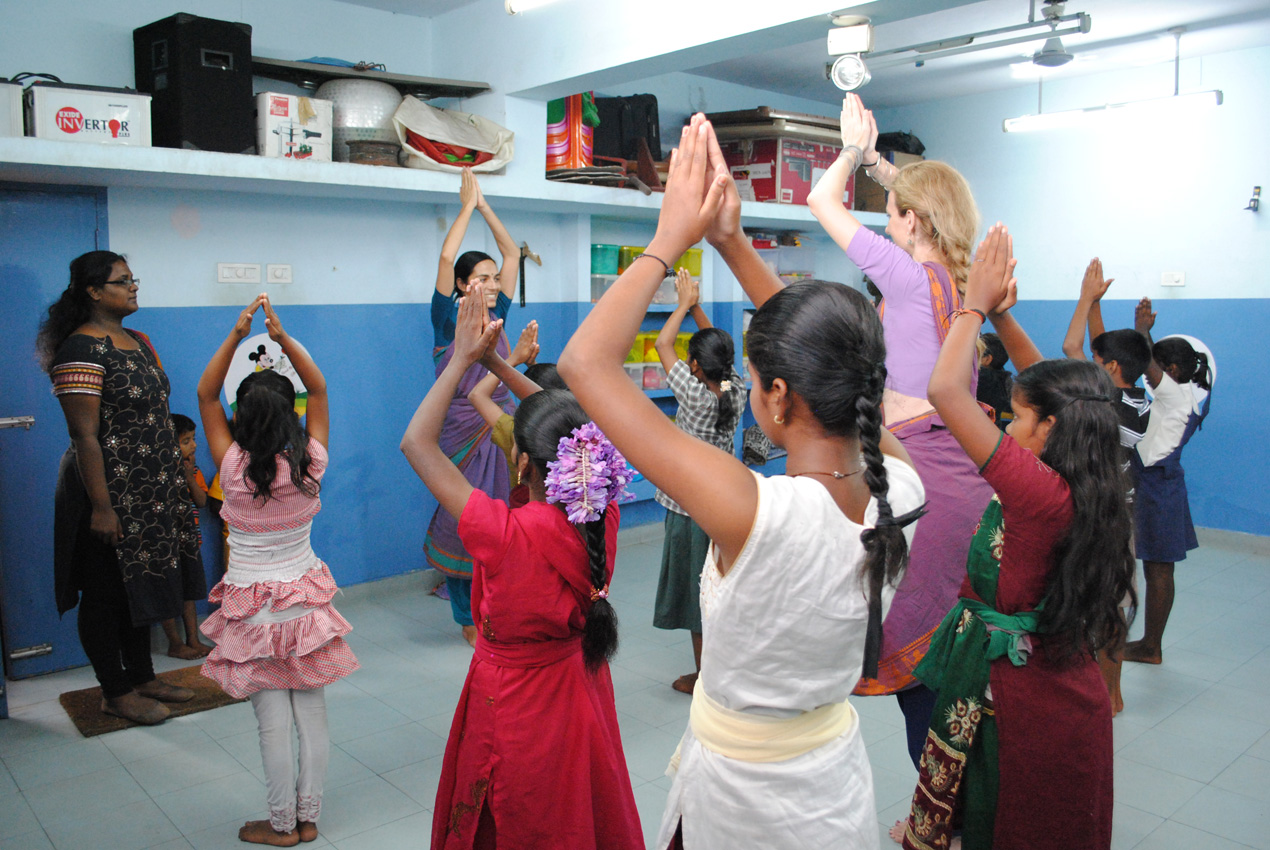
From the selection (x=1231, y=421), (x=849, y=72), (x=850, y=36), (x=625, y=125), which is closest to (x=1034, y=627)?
(x=849, y=72)

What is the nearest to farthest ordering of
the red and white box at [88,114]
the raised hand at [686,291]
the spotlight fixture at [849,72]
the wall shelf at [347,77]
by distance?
the spotlight fixture at [849,72], the red and white box at [88,114], the raised hand at [686,291], the wall shelf at [347,77]

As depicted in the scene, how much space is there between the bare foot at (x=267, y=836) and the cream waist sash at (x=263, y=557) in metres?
0.72

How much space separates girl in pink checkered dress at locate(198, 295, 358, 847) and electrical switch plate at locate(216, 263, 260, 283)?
1866mm

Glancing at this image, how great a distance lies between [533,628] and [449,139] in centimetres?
323

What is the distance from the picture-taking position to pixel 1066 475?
1.92 meters

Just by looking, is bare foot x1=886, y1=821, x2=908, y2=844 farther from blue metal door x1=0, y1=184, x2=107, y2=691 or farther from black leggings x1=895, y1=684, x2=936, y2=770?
blue metal door x1=0, y1=184, x2=107, y2=691

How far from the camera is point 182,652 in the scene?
4180 millimetres

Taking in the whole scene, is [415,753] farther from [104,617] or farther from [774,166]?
[774,166]

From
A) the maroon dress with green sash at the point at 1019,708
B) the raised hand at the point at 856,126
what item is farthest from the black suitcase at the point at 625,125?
the maroon dress with green sash at the point at 1019,708

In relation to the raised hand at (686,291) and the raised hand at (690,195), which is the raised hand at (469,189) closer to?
the raised hand at (686,291)

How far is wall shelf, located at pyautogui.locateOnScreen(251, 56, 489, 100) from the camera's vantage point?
434 centimetres

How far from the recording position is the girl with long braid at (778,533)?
1216 millimetres

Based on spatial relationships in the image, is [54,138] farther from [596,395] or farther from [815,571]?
[815,571]

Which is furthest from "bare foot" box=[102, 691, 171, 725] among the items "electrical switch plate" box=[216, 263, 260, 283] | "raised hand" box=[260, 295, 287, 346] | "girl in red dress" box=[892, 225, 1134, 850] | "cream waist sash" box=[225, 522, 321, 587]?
"girl in red dress" box=[892, 225, 1134, 850]
